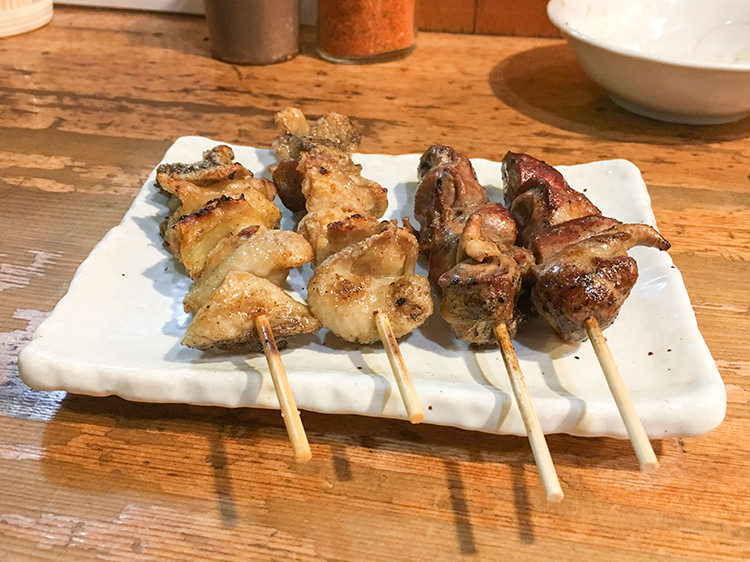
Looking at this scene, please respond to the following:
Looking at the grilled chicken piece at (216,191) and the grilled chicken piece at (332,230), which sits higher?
the grilled chicken piece at (332,230)

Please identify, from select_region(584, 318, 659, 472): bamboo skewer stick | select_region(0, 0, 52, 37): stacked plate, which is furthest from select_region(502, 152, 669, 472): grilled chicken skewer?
select_region(0, 0, 52, 37): stacked plate

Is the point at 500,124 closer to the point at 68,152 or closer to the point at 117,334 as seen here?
the point at 68,152

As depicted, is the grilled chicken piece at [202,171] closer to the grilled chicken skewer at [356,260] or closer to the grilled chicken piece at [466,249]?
the grilled chicken skewer at [356,260]

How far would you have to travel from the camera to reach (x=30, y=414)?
1739mm

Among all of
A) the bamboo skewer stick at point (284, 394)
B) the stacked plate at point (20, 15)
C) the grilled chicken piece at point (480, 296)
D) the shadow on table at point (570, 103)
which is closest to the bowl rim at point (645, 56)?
the shadow on table at point (570, 103)

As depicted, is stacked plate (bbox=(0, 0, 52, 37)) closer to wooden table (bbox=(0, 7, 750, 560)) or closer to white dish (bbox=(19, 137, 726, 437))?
wooden table (bbox=(0, 7, 750, 560))

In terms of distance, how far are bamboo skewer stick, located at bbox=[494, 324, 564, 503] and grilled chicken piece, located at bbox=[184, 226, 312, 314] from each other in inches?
22.1

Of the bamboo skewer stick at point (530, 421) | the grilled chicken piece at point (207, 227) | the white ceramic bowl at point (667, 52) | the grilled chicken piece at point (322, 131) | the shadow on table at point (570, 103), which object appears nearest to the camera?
the bamboo skewer stick at point (530, 421)

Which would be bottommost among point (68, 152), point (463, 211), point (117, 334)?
point (68, 152)

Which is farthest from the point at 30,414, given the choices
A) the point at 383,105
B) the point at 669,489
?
the point at 383,105

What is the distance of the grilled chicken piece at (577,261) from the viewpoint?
1.67m

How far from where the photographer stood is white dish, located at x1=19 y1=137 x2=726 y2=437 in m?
1.60

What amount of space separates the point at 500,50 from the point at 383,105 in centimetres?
118

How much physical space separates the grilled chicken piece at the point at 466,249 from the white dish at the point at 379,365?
0.13m
